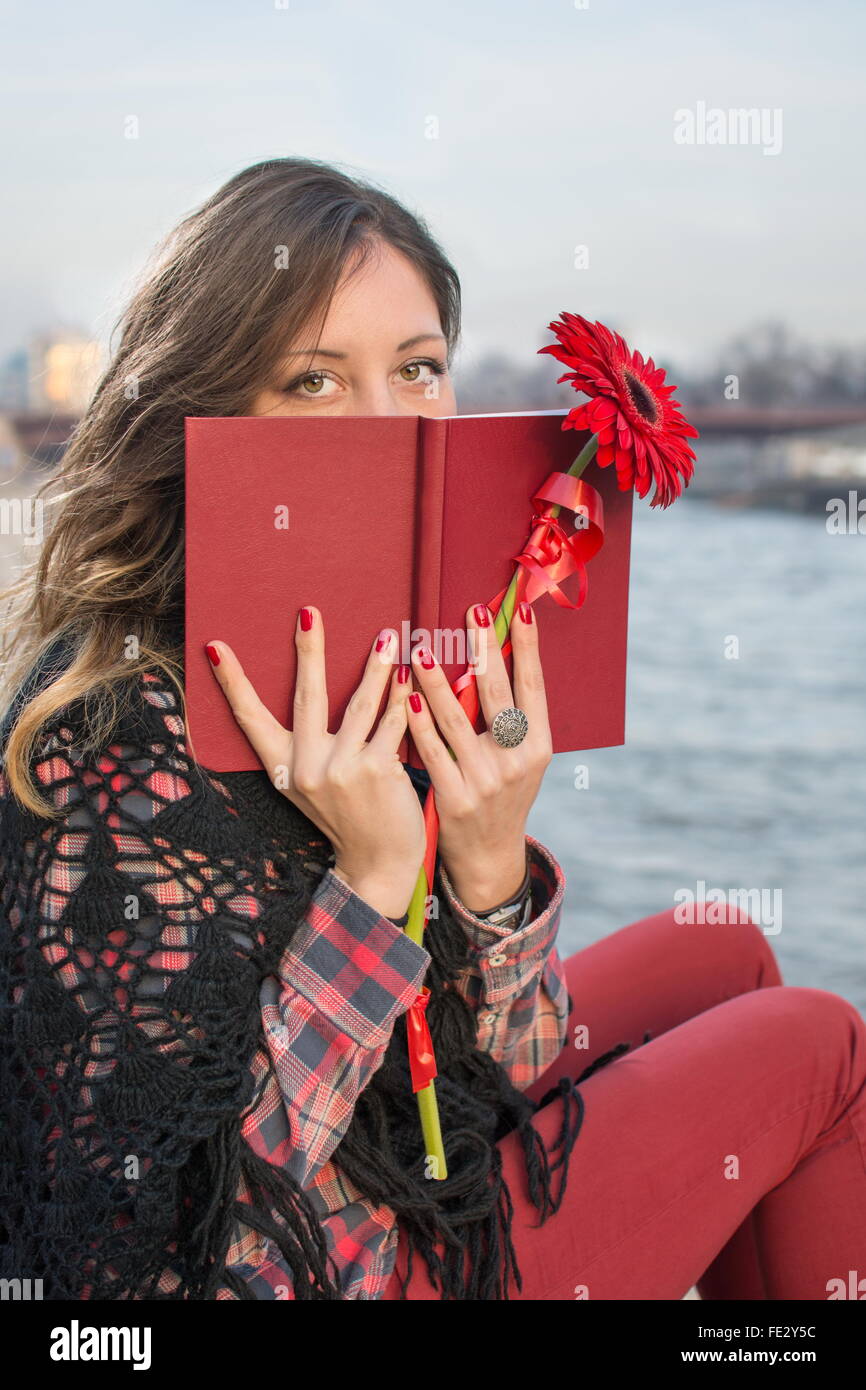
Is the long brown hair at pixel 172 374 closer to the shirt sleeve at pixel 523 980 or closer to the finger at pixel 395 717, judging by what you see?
the finger at pixel 395 717

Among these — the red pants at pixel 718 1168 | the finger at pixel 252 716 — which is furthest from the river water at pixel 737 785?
the red pants at pixel 718 1168

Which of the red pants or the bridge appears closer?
the red pants

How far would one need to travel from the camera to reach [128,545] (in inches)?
47.6

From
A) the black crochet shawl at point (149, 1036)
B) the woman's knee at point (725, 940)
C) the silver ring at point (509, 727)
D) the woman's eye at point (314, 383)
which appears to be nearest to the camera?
the black crochet shawl at point (149, 1036)

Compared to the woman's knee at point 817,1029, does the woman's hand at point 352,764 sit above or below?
above

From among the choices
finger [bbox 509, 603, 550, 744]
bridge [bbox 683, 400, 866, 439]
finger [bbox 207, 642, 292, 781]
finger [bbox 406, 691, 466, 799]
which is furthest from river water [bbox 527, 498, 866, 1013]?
bridge [bbox 683, 400, 866, 439]

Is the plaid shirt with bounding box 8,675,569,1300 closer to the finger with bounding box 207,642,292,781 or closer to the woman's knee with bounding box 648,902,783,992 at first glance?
the finger with bounding box 207,642,292,781

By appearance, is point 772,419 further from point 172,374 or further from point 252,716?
point 252,716

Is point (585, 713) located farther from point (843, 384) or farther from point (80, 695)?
point (843, 384)

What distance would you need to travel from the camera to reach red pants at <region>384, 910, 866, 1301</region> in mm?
1083

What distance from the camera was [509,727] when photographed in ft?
3.47

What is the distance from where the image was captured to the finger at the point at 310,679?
1017 mm

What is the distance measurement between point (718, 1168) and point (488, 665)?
48 cm

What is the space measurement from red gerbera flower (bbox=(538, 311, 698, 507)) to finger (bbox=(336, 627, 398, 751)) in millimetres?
226
